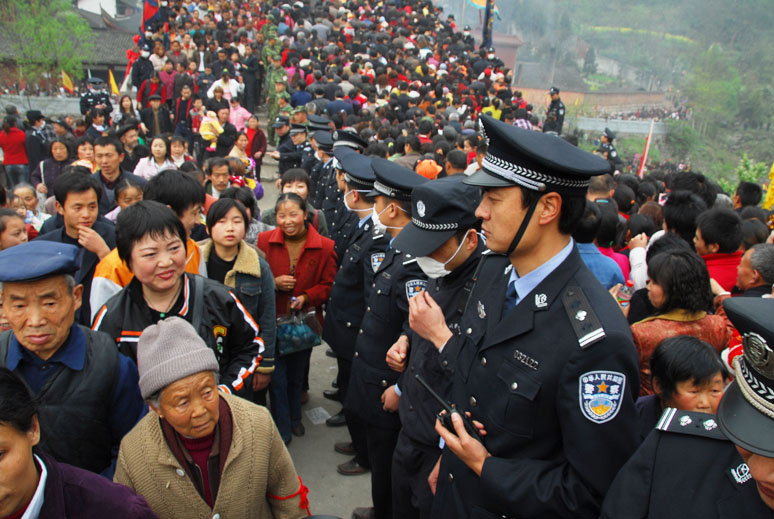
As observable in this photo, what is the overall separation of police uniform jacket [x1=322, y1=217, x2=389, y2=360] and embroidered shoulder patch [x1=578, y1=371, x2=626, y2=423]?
2.10 m

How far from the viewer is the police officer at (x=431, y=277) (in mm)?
2264

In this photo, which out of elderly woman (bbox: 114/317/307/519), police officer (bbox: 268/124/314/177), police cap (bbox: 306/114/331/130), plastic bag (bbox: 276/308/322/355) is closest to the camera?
elderly woman (bbox: 114/317/307/519)

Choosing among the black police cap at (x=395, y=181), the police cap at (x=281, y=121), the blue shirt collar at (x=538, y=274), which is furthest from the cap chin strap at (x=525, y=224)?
the police cap at (x=281, y=121)

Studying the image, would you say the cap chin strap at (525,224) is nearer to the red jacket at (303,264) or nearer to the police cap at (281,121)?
the red jacket at (303,264)

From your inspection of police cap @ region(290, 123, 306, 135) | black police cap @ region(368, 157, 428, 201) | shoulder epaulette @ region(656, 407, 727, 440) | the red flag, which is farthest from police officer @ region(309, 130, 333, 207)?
the red flag

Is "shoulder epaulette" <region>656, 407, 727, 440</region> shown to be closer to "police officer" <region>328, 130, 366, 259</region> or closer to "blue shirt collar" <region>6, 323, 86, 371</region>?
"blue shirt collar" <region>6, 323, 86, 371</region>

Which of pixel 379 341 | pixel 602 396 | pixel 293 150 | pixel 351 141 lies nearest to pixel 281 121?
pixel 293 150

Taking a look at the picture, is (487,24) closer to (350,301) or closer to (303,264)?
(303,264)

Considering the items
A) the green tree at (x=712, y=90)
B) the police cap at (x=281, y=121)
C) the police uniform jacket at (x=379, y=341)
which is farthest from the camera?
the green tree at (x=712, y=90)

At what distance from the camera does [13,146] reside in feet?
30.4

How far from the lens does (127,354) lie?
225 cm

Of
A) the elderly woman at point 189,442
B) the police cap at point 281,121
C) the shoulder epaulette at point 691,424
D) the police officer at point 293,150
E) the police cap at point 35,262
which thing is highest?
the police cap at point 35,262

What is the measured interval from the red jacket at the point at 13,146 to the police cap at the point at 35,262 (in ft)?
30.3

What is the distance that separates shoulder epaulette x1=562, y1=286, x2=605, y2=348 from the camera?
1.51 meters
